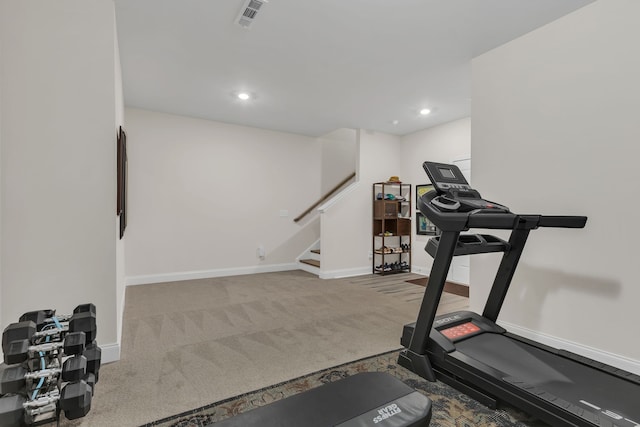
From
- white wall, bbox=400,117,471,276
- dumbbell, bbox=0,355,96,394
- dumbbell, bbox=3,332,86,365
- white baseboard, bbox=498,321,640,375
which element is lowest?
white baseboard, bbox=498,321,640,375

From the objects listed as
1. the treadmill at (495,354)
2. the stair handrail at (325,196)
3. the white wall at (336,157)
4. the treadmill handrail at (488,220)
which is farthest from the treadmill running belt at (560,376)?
the white wall at (336,157)

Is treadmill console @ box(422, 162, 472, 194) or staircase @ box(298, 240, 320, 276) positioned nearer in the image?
treadmill console @ box(422, 162, 472, 194)

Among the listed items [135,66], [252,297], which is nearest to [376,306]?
[252,297]

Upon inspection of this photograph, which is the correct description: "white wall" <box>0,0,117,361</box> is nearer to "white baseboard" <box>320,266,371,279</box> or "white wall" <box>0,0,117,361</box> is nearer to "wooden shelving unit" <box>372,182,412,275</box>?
"white baseboard" <box>320,266,371,279</box>

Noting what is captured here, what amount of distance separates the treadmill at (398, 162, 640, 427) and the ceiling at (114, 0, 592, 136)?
1.30 m

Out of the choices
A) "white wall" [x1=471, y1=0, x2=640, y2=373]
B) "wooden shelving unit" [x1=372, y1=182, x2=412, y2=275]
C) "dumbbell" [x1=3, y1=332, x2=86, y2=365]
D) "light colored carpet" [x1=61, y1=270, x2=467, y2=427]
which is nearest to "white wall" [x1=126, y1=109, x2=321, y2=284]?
"light colored carpet" [x1=61, y1=270, x2=467, y2=427]

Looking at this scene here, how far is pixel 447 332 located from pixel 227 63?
3.22m

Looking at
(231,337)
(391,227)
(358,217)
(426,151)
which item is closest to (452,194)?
(231,337)

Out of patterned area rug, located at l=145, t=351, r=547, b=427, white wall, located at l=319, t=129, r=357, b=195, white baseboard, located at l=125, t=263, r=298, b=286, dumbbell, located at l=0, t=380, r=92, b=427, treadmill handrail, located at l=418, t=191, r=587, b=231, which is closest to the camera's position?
dumbbell, located at l=0, t=380, r=92, b=427

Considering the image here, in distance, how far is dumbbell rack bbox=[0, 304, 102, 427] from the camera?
50.8 inches

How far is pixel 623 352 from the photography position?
2135 millimetres

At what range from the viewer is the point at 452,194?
6.92ft

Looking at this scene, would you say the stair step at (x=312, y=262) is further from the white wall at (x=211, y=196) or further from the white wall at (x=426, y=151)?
the white wall at (x=426, y=151)

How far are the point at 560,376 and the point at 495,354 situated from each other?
34 cm
